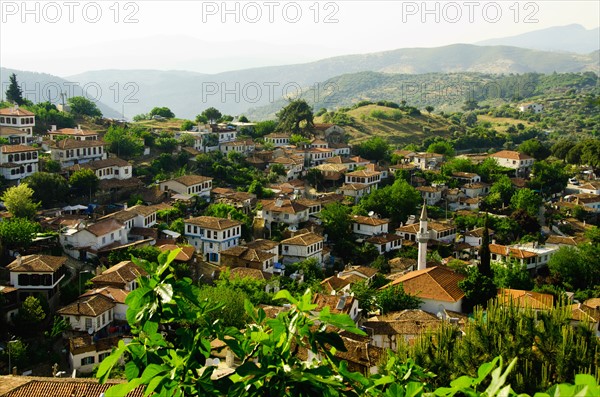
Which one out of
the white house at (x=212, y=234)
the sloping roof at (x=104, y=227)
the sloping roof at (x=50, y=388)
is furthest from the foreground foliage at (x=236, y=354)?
the white house at (x=212, y=234)

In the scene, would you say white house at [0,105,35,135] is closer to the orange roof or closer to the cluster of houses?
the cluster of houses

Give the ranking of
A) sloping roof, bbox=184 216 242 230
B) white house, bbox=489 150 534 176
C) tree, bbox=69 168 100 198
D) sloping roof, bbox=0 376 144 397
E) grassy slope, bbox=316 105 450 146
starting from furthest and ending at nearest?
grassy slope, bbox=316 105 450 146 → white house, bbox=489 150 534 176 → tree, bbox=69 168 100 198 → sloping roof, bbox=184 216 242 230 → sloping roof, bbox=0 376 144 397

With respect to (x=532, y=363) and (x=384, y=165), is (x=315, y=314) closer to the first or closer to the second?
(x=532, y=363)

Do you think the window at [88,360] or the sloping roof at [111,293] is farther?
the sloping roof at [111,293]

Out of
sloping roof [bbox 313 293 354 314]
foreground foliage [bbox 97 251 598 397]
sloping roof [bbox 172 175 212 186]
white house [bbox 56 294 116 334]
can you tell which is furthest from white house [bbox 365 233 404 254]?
foreground foliage [bbox 97 251 598 397]

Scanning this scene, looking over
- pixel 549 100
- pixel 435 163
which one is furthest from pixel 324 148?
pixel 549 100

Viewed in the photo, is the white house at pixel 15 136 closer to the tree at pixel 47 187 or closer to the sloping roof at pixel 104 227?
the tree at pixel 47 187
